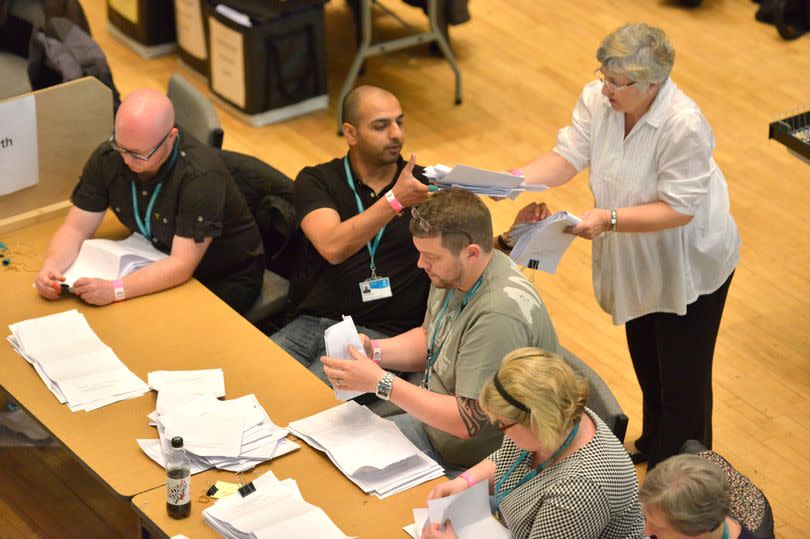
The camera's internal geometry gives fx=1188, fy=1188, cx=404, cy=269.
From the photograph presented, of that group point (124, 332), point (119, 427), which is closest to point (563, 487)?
point (119, 427)

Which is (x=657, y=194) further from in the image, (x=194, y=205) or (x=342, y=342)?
(x=194, y=205)

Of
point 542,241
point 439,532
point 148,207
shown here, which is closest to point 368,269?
point 542,241

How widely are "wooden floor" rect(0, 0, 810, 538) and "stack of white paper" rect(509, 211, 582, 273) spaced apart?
3.52ft

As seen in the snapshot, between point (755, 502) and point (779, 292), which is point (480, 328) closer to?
point (755, 502)

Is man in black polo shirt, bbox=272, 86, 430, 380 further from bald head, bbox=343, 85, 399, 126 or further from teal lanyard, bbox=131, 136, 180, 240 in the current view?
teal lanyard, bbox=131, 136, 180, 240

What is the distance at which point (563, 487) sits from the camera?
286cm

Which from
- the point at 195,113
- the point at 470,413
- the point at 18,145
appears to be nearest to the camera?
the point at 470,413

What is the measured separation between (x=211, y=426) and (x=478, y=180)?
1.08 metres

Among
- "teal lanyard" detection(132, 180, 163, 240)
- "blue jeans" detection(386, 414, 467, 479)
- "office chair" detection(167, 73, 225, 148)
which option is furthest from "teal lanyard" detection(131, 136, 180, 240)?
"blue jeans" detection(386, 414, 467, 479)

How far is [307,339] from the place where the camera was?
13.9 ft

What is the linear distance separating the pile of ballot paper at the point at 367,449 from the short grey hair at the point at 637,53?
1253 millimetres

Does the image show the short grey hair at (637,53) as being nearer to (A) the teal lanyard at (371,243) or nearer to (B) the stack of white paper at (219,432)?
(A) the teal lanyard at (371,243)

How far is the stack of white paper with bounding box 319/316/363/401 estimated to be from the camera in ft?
11.2

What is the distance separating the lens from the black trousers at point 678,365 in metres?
3.93
